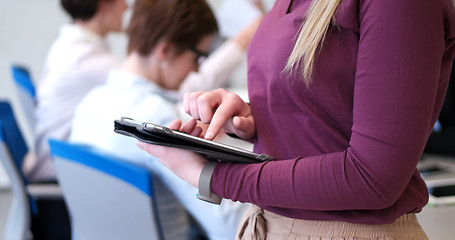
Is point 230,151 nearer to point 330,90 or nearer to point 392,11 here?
point 330,90

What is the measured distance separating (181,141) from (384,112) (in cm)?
25

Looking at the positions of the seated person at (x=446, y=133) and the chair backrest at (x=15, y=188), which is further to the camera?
the seated person at (x=446, y=133)

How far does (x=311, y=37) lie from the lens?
59cm

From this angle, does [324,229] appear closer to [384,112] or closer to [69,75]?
[384,112]

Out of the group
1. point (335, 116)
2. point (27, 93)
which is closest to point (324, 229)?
point (335, 116)

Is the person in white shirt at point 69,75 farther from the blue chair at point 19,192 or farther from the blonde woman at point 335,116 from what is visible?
the blonde woman at point 335,116

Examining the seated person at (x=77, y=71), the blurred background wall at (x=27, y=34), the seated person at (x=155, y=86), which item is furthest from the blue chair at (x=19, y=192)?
the blurred background wall at (x=27, y=34)

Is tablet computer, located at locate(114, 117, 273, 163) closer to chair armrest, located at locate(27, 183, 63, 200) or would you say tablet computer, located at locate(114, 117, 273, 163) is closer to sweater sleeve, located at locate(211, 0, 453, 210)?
sweater sleeve, located at locate(211, 0, 453, 210)

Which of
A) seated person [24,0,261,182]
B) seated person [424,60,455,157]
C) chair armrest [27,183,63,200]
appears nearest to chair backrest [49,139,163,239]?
chair armrest [27,183,63,200]

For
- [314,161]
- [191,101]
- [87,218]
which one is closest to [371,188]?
[314,161]

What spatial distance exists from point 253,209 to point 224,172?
0.44ft

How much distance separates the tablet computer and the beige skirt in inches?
4.2

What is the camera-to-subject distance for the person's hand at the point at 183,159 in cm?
66

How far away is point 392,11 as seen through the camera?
0.51m
